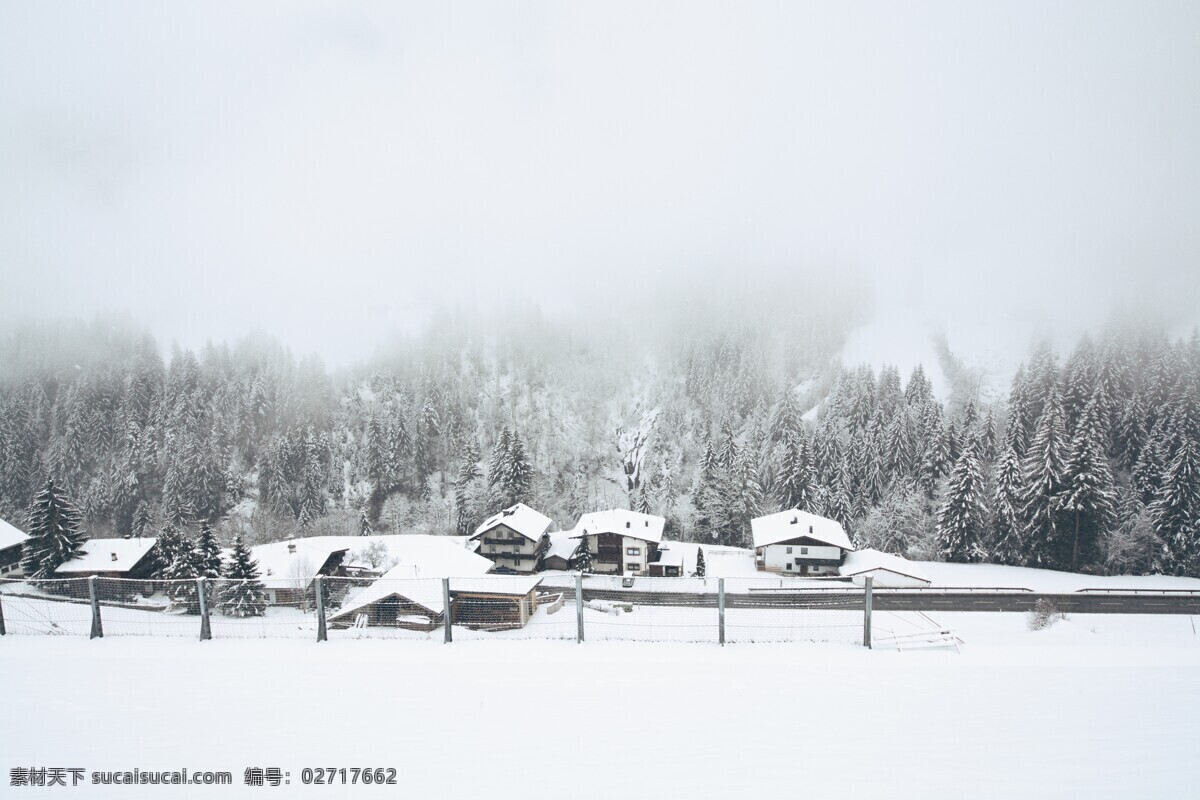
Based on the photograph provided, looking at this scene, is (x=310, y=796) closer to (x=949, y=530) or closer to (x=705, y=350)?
(x=949, y=530)

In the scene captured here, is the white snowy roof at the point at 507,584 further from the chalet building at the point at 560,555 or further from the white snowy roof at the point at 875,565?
the chalet building at the point at 560,555

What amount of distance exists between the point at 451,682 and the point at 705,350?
3788 inches

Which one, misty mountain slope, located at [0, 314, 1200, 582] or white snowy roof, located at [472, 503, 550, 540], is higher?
misty mountain slope, located at [0, 314, 1200, 582]

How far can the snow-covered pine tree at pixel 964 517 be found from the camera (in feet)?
119

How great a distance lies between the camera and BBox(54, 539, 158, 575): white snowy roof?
99.7 ft

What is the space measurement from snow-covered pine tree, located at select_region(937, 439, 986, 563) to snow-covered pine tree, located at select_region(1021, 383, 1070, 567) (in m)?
2.95

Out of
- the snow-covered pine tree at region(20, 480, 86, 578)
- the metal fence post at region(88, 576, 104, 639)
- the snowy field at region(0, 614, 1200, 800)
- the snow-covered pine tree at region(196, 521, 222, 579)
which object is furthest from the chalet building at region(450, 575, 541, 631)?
the snow-covered pine tree at region(20, 480, 86, 578)

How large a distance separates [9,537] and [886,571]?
176 feet

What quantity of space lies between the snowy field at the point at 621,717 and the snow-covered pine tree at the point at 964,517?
36227 millimetres

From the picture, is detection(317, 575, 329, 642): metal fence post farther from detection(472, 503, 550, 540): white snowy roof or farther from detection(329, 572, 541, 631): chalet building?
detection(472, 503, 550, 540): white snowy roof

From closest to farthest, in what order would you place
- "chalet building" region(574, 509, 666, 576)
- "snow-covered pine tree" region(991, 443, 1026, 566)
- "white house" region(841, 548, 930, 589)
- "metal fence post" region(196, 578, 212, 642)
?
"metal fence post" region(196, 578, 212, 642), "white house" region(841, 548, 930, 589), "snow-covered pine tree" region(991, 443, 1026, 566), "chalet building" region(574, 509, 666, 576)

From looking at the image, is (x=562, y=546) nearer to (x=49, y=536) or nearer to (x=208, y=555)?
(x=208, y=555)

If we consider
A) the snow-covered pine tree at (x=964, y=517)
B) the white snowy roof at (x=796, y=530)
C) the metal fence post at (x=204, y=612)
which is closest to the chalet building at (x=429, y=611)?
the metal fence post at (x=204, y=612)

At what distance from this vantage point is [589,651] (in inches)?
237
